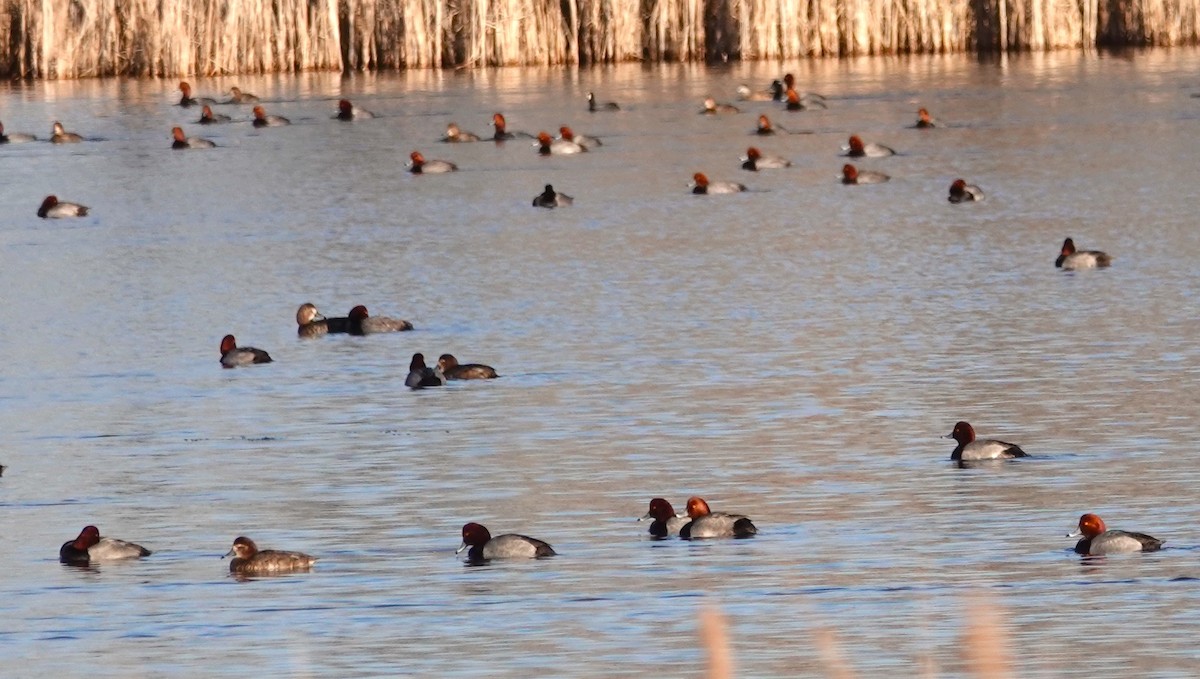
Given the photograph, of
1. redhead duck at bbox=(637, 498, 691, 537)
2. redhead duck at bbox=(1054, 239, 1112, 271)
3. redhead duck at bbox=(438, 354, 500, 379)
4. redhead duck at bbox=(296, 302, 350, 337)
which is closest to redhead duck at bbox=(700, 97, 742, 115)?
redhead duck at bbox=(1054, 239, 1112, 271)

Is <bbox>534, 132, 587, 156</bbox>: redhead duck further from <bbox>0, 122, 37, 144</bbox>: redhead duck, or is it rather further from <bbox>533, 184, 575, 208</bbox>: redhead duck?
<bbox>0, 122, 37, 144</bbox>: redhead duck

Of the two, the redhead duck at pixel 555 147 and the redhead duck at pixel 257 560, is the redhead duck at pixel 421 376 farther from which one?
the redhead duck at pixel 555 147

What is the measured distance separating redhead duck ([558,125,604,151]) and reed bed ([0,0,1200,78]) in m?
12.0

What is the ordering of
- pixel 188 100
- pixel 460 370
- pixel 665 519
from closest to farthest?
pixel 665 519, pixel 460 370, pixel 188 100

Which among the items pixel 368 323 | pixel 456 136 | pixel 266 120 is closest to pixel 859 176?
pixel 456 136

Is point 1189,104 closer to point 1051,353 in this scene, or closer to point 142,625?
point 1051,353

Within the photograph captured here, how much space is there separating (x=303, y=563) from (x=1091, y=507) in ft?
17.3

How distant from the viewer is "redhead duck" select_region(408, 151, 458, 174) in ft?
139

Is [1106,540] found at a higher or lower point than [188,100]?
lower

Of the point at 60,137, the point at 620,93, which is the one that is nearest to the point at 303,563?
the point at 60,137

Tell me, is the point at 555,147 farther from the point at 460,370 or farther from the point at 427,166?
the point at 460,370

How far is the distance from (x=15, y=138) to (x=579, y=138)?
11.4 m

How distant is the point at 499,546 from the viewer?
51.5ft

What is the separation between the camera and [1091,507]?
16938 millimetres
